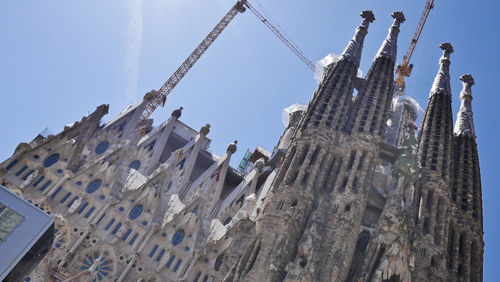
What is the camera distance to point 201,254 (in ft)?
99.2

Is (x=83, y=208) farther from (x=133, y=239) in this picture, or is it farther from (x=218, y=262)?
(x=218, y=262)

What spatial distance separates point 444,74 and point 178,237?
2636cm

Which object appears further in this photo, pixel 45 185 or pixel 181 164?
pixel 181 164

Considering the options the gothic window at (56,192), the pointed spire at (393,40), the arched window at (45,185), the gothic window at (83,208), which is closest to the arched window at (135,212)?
the gothic window at (83,208)

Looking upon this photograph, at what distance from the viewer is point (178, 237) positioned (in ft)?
102

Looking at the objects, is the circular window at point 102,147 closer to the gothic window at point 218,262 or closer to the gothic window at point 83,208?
the gothic window at point 83,208

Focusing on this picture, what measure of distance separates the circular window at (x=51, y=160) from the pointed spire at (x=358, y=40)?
21.1m

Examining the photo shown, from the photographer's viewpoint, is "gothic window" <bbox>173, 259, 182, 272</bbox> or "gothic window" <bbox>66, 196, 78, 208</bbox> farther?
"gothic window" <bbox>173, 259, 182, 272</bbox>

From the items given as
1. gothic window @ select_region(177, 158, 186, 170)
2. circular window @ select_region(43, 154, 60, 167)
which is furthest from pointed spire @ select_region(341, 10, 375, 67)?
circular window @ select_region(43, 154, 60, 167)

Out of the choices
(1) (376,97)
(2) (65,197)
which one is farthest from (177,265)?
(1) (376,97)

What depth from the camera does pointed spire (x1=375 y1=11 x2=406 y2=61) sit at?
1556 inches

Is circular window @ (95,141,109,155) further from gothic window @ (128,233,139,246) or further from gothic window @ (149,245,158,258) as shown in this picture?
gothic window @ (149,245,158,258)

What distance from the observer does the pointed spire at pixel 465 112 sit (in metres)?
40.2

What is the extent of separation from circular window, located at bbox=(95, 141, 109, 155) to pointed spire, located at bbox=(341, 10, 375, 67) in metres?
18.1
